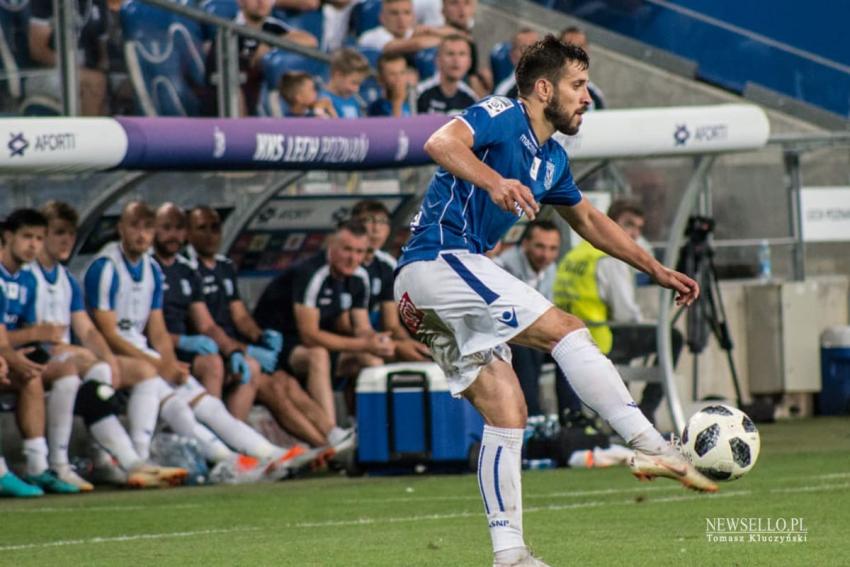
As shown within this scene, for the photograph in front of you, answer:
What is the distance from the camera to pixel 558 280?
43.4 ft

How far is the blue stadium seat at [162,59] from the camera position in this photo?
43.5 feet

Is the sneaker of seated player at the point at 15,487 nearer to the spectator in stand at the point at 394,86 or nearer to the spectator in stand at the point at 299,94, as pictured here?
the spectator in stand at the point at 299,94

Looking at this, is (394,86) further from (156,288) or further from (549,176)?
(549,176)

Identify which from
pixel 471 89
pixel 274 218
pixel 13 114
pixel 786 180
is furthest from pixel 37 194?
pixel 786 180

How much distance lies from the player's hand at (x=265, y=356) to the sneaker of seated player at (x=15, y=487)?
221 centimetres

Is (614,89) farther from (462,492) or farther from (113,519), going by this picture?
(113,519)

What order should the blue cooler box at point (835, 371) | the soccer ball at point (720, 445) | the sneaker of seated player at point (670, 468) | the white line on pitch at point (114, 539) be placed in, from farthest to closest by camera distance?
1. the blue cooler box at point (835, 371)
2. the white line on pitch at point (114, 539)
3. the soccer ball at point (720, 445)
4. the sneaker of seated player at point (670, 468)

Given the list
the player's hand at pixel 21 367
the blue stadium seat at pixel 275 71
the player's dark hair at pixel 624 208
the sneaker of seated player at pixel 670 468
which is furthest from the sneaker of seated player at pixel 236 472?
the sneaker of seated player at pixel 670 468

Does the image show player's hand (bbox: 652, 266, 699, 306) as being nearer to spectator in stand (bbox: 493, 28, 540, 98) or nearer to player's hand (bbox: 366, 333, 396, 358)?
player's hand (bbox: 366, 333, 396, 358)

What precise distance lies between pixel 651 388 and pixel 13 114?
5.02 meters

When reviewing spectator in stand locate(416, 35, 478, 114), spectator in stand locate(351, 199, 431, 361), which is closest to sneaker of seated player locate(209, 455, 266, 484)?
spectator in stand locate(351, 199, 431, 361)

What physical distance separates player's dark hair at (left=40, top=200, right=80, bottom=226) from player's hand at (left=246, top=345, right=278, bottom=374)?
5.88 ft

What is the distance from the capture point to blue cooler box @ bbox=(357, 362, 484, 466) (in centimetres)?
1182

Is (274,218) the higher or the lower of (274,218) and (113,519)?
the higher
